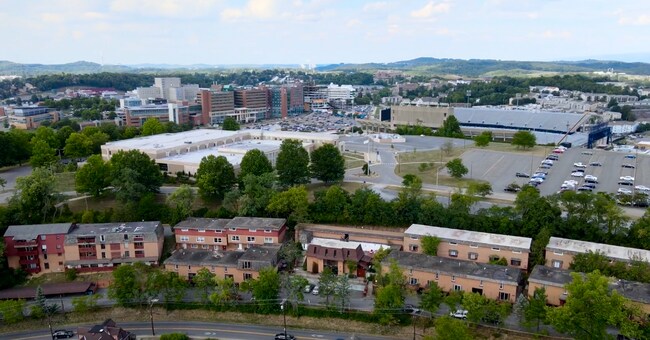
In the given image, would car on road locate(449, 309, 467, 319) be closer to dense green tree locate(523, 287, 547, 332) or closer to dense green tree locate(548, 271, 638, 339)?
dense green tree locate(523, 287, 547, 332)

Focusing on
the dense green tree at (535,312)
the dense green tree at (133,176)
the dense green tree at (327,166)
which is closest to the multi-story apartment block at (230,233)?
the dense green tree at (133,176)

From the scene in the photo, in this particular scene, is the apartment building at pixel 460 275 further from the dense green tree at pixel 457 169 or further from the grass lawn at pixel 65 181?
the grass lawn at pixel 65 181

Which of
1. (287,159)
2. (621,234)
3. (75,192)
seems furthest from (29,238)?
(621,234)

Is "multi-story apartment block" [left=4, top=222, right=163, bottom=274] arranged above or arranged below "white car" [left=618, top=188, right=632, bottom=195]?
below

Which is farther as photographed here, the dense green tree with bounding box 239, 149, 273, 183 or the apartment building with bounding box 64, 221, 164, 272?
the dense green tree with bounding box 239, 149, 273, 183

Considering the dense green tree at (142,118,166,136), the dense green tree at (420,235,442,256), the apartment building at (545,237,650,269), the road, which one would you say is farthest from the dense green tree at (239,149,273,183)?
the dense green tree at (142,118,166,136)

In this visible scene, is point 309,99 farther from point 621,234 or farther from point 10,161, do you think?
point 621,234
